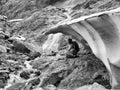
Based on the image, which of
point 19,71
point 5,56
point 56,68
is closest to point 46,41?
point 5,56

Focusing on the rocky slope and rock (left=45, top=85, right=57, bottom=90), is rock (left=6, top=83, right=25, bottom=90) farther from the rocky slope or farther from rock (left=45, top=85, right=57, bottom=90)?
rock (left=45, top=85, right=57, bottom=90)

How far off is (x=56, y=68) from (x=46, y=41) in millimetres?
11438

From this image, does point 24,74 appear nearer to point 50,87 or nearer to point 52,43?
point 50,87

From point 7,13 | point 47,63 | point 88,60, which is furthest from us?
point 7,13

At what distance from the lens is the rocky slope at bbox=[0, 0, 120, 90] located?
→ 40.1ft

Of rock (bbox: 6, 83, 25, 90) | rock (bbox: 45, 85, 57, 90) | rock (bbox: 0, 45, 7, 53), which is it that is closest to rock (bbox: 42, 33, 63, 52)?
rock (bbox: 0, 45, 7, 53)

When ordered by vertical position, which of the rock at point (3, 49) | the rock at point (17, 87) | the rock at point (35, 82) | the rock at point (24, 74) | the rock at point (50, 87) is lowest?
the rock at point (50, 87)

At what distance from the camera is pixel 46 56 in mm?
19422

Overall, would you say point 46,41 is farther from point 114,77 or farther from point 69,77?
point 114,77

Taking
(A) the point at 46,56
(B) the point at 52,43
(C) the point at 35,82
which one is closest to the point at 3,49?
(B) the point at 52,43

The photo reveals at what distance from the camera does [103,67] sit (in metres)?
11.9

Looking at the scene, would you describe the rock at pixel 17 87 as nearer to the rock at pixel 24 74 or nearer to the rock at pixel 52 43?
the rock at pixel 24 74

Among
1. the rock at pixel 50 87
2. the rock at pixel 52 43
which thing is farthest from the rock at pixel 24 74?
the rock at pixel 52 43

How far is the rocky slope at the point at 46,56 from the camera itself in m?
12.2
